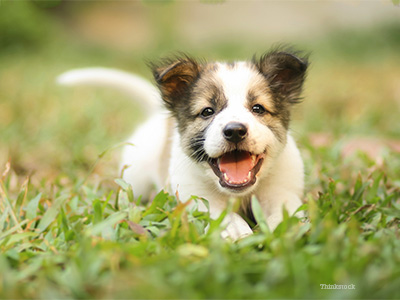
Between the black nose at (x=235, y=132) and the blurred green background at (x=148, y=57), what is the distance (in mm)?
1099

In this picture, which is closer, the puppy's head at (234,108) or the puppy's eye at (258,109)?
the puppy's head at (234,108)

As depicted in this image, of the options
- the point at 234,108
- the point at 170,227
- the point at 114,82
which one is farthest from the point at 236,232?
the point at 114,82

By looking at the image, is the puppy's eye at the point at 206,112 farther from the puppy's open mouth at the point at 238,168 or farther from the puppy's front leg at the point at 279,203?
the puppy's front leg at the point at 279,203

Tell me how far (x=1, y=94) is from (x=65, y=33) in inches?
388

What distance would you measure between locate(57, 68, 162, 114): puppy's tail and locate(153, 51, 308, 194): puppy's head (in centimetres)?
89

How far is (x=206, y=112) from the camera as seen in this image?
3.18 m

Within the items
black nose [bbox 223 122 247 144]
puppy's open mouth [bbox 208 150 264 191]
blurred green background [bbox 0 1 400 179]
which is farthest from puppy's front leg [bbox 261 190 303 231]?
blurred green background [bbox 0 1 400 179]

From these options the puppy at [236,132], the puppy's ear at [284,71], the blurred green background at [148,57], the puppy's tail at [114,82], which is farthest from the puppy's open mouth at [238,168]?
the puppy's tail at [114,82]

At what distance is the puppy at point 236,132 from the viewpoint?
2.91 metres

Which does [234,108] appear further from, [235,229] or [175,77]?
[235,229]

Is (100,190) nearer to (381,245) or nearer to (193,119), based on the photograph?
(193,119)

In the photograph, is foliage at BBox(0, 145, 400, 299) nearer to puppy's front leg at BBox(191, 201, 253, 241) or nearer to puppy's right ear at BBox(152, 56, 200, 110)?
puppy's front leg at BBox(191, 201, 253, 241)

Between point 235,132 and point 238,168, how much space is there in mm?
307

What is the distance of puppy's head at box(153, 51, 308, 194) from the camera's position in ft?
9.52
